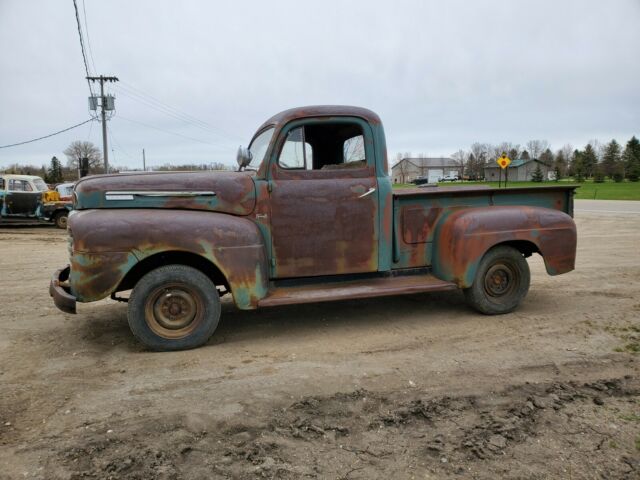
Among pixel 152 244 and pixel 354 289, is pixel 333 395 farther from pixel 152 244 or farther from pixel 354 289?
pixel 152 244

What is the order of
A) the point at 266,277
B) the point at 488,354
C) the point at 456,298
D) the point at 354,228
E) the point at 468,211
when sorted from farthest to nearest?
the point at 456,298 < the point at 468,211 < the point at 354,228 < the point at 266,277 < the point at 488,354

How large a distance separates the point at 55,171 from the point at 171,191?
71405 millimetres

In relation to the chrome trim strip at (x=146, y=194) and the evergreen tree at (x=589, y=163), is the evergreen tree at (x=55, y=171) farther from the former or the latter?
the evergreen tree at (x=589, y=163)

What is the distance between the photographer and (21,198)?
16.8 metres

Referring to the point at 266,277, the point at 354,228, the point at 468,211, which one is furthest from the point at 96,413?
the point at 468,211

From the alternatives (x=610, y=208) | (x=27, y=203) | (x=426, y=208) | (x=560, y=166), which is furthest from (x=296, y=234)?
(x=560, y=166)

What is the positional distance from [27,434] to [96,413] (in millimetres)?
390

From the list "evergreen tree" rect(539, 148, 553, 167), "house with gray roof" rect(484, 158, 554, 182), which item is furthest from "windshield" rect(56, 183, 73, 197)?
"evergreen tree" rect(539, 148, 553, 167)

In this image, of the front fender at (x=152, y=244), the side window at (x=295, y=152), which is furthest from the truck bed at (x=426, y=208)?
the front fender at (x=152, y=244)

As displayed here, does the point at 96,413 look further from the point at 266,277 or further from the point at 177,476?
the point at 266,277

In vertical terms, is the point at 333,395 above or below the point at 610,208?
below

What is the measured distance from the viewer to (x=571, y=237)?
17.8 feet

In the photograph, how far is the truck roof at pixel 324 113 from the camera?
482 centimetres

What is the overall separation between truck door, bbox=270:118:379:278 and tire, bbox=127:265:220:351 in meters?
0.74
